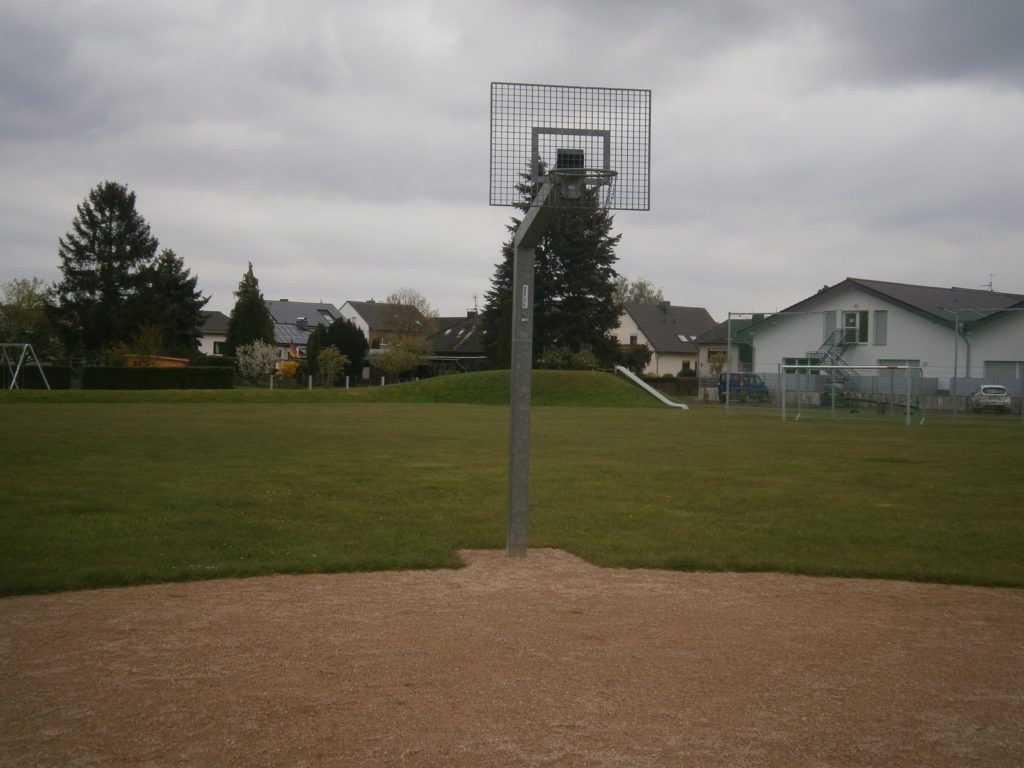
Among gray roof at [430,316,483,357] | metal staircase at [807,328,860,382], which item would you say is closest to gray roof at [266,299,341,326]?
gray roof at [430,316,483,357]

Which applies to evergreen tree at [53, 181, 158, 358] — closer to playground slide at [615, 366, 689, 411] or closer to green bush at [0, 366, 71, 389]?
green bush at [0, 366, 71, 389]

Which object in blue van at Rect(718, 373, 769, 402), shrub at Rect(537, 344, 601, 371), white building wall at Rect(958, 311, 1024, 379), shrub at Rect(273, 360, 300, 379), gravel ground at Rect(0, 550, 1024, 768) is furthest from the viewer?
shrub at Rect(273, 360, 300, 379)

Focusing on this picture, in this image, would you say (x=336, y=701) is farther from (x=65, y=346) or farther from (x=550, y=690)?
(x=65, y=346)

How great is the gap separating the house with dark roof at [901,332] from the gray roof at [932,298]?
1.8 inches

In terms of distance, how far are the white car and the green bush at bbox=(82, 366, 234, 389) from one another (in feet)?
115

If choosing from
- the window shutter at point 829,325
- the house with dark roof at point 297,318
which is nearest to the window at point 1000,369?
the window shutter at point 829,325

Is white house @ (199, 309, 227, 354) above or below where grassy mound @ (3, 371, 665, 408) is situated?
above

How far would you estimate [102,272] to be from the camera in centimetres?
7050

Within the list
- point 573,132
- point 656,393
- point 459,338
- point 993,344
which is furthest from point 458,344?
point 573,132

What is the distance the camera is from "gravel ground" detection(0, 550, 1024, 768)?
4427 millimetres

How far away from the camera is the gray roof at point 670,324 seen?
86.4 meters

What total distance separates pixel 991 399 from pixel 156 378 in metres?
37.9

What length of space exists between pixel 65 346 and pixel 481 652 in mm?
72706

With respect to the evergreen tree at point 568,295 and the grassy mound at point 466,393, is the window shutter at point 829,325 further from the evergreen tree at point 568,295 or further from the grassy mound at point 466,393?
the evergreen tree at point 568,295
